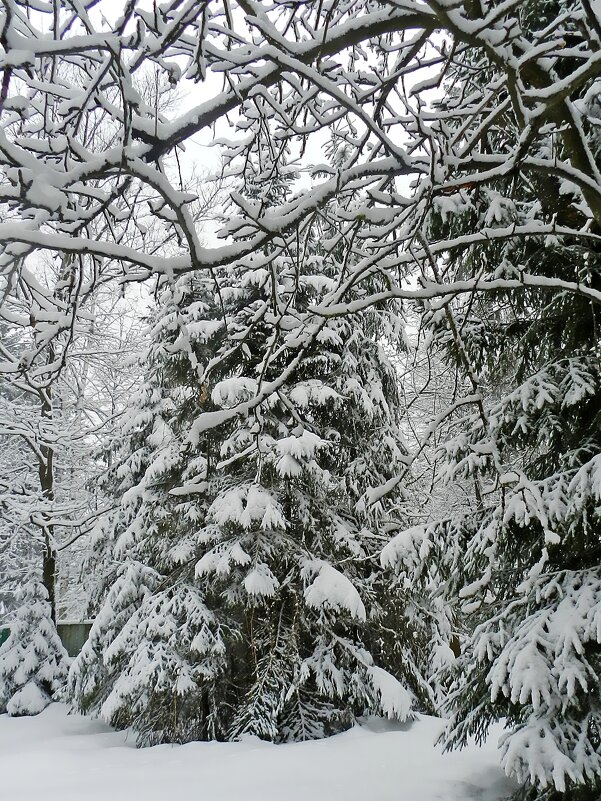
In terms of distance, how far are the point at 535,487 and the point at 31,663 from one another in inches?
403

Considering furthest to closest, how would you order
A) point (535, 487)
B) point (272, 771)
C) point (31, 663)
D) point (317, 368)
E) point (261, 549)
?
point (31, 663)
point (317, 368)
point (261, 549)
point (272, 771)
point (535, 487)

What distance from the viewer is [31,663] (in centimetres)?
1086

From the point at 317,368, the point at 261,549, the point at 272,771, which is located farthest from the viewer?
the point at 317,368

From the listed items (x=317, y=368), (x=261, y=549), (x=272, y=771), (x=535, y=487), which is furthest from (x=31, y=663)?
(x=535, y=487)

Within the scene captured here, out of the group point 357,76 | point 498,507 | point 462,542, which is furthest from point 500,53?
point 462,542

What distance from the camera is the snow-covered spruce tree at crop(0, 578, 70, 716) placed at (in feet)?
34.6

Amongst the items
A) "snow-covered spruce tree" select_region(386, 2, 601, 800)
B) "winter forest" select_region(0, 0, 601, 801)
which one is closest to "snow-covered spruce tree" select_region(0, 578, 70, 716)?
"winter forest" select_region(0, 0, 601, 801)

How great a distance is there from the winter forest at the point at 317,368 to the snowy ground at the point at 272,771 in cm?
52

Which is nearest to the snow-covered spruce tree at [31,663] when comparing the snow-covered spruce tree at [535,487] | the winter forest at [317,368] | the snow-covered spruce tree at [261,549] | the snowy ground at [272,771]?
the winter forest at [317,368]

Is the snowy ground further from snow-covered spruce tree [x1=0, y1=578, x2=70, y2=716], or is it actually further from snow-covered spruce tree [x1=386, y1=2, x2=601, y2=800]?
snow-covered spruce tree [x1=0, y1=578, x2=70, y2=716]

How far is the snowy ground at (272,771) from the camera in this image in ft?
15.6

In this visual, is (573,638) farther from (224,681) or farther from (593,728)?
(224,681)

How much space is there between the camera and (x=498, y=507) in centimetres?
414

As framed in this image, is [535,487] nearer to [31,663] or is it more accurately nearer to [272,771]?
[272,771]
